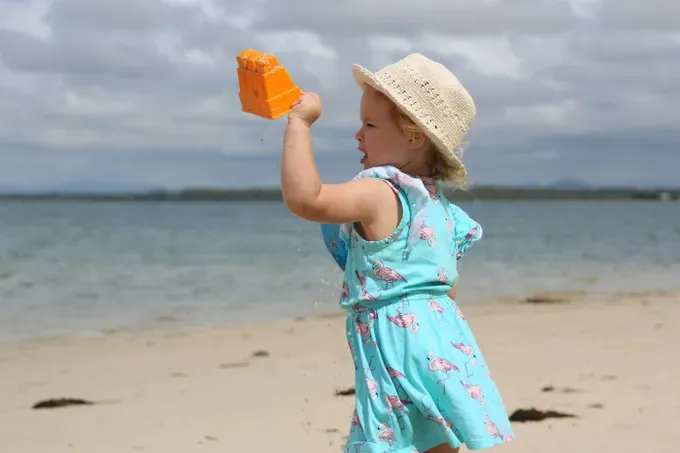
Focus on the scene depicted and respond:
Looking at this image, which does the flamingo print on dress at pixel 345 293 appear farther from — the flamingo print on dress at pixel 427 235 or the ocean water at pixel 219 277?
A: the ocean water at pixel 219 277

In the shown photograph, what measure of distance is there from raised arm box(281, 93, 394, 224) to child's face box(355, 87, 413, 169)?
18cm

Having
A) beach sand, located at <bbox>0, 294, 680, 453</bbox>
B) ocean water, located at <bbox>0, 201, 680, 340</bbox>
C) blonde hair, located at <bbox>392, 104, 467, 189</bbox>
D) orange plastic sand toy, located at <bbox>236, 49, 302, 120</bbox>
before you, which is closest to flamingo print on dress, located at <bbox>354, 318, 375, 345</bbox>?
blonde hair, located at <bbox>392, 104, 467, 189</bbox>

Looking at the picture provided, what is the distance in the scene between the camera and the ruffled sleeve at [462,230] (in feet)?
9.50

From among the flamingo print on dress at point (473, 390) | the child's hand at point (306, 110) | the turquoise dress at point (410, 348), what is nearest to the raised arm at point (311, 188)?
the child's hand at point (306, 110)

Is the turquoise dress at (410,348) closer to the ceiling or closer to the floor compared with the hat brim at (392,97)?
closer to the floor

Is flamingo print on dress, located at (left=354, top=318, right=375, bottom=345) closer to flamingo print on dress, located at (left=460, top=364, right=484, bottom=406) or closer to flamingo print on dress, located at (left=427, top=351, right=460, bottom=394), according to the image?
flamingo print on dress, located at (left=427, top=351, right=460, bottom=394)

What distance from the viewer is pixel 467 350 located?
2691 millimetres

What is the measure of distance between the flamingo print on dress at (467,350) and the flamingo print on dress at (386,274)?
0.81ft

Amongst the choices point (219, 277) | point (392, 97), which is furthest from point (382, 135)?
point (219, 277)

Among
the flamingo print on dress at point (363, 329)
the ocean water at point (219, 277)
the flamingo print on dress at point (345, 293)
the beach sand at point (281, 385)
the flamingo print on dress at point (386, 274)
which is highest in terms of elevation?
the flamingo print on dress at point (386, 274)

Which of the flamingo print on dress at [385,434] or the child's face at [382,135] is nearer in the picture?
the flamingo print on dress at [385,434]

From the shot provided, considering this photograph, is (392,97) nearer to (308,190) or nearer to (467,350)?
(308,190)

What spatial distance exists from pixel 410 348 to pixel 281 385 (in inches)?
158

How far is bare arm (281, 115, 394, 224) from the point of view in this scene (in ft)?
7.75
